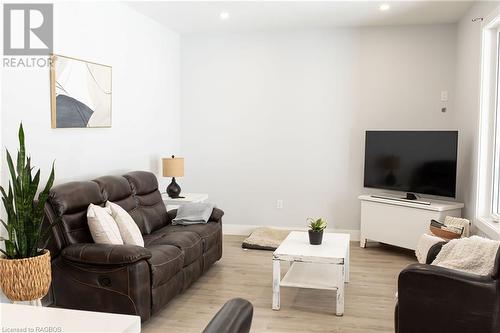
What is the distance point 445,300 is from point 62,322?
2054 mm

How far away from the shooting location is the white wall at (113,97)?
3.73 metres

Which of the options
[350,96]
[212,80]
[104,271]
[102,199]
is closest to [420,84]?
[350,96]

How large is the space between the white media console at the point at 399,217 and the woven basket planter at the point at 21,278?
12.4 feet

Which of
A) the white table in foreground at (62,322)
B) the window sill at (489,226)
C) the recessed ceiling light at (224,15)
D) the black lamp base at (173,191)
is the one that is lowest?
the window sill at (489,226)

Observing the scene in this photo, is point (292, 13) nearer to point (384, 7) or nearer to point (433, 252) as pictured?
point (384, 7)

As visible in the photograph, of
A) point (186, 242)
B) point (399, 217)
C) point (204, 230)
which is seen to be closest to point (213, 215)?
point (204, 230)

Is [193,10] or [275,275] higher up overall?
[193,10]

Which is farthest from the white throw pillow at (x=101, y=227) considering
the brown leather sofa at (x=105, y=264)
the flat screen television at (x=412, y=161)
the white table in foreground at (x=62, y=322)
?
the flat screen television at (x=412, y=161)

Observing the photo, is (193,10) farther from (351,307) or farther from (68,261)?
(351,307)

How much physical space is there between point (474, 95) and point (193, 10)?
2.93 m

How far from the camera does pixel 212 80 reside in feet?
21.1

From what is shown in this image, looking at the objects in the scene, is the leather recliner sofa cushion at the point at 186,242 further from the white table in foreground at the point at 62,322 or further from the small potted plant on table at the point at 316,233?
the white table in foreground at the point at 62,322

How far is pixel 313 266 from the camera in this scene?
14.2 feet

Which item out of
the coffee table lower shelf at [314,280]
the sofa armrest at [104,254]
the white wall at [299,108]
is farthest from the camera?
the white wall at [299,108]
